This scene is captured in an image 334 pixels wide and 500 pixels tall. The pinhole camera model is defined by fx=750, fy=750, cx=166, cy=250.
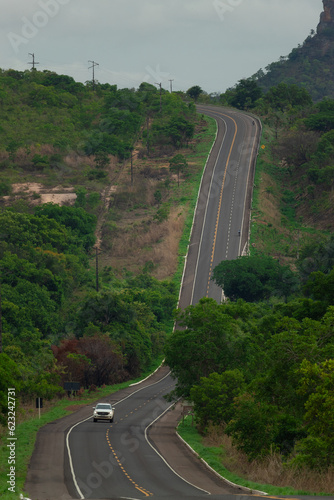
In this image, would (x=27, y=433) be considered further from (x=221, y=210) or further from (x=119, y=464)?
(x=221, y=210)

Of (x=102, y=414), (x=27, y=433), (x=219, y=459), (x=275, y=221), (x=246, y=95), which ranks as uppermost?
(x=246, y=95)

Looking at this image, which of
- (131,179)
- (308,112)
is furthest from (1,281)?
(308,112)

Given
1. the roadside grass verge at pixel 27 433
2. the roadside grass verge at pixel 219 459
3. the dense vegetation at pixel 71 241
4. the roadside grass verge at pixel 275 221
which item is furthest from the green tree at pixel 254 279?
the roadside grass verge at pixel 219 459

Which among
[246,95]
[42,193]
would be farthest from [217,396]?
[246,95]

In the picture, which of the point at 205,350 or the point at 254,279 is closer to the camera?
the point at 205,350

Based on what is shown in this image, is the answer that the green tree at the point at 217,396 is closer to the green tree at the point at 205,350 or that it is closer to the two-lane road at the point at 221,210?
the green tree at the point at 205,350

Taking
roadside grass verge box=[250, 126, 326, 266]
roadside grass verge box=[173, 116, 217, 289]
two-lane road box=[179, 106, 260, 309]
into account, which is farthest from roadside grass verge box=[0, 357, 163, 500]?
roadside grass verge box=[250, 126, 326, 266]
